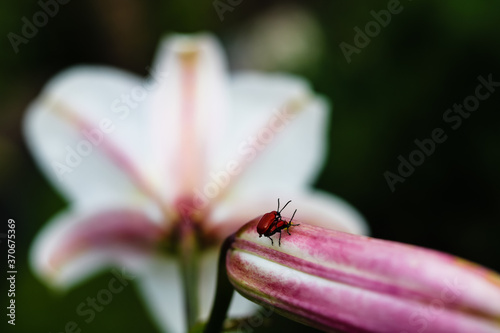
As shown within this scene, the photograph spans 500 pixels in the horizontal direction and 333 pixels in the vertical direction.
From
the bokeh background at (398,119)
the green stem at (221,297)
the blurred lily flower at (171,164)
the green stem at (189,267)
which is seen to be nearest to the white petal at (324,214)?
the blurred lily flower at (171,164)

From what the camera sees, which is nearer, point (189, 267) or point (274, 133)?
point (189, 267)

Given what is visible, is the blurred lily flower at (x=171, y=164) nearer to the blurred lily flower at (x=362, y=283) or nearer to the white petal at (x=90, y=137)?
the white petal at (x=90, y=137)

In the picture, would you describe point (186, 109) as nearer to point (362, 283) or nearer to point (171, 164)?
point (171, 164)

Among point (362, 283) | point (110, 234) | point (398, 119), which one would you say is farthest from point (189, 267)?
point (398, 119)

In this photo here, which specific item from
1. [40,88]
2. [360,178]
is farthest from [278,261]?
[40,88]

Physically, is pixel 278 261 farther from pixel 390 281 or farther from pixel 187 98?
pixel 187 98
